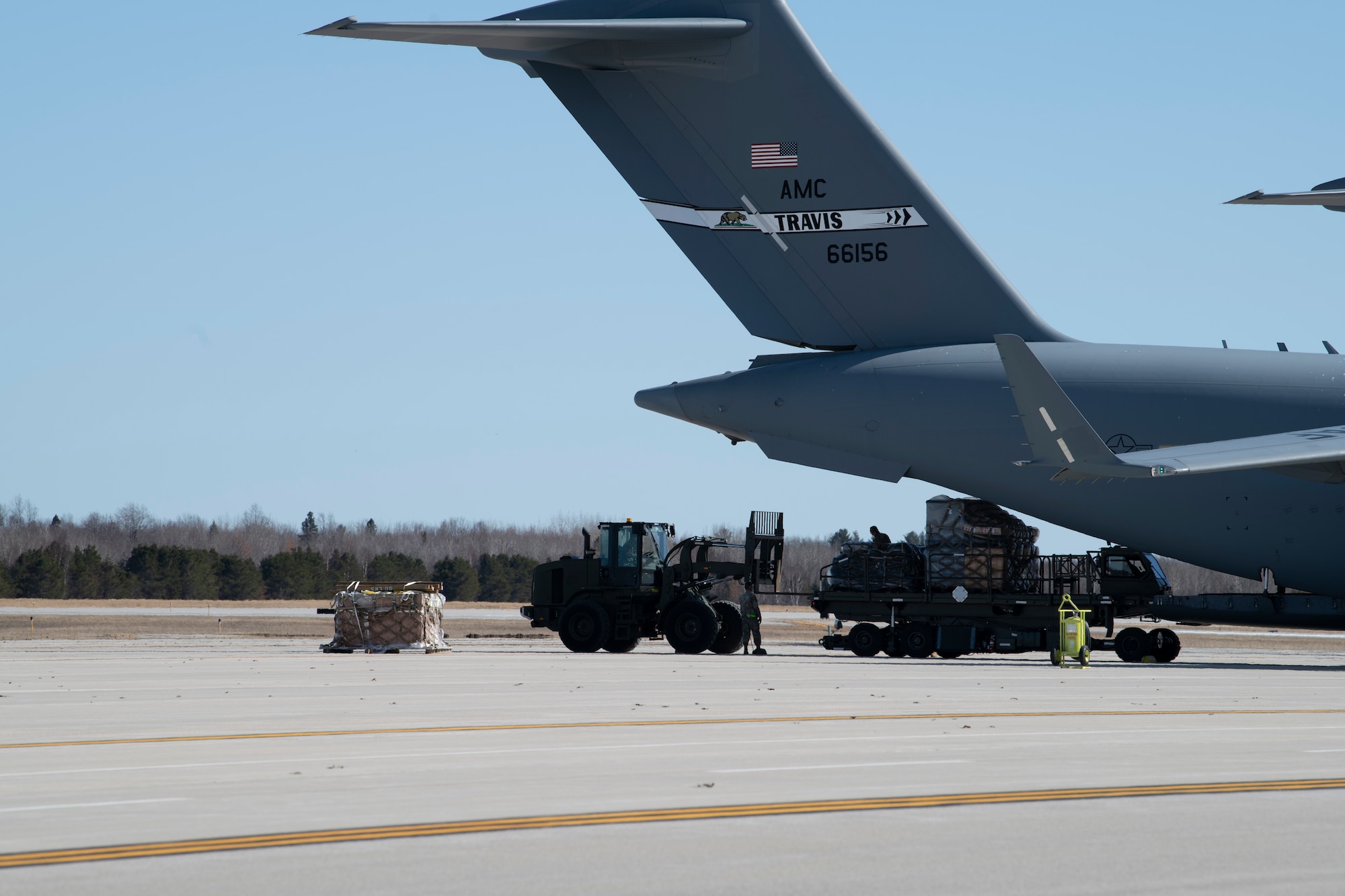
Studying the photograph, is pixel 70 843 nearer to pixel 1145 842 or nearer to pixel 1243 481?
pixel 1145 842

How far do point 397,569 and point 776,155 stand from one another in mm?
64728

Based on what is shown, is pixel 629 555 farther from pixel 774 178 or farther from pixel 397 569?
pixel 397 569

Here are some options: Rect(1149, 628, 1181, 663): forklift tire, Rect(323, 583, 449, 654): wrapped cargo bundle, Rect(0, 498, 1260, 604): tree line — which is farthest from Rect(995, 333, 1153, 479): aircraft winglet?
Rect(0, 498, 1260, 604): tree line

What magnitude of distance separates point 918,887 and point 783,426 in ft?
68.6

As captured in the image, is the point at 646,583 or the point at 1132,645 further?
the point at 646,583

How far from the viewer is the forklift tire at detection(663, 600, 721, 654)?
28.0 meters

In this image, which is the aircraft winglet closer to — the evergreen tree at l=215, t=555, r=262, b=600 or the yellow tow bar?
the yellow tow bar

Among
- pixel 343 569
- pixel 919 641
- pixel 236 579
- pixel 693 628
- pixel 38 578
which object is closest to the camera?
pixel 919 641

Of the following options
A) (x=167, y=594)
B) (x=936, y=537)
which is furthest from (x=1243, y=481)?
(x=167, y=594)

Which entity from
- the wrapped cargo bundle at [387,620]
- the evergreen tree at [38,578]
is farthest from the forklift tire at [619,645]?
the evergreen tree at [38,578]

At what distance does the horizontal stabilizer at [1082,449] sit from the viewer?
783 inches

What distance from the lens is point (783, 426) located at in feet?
86.7

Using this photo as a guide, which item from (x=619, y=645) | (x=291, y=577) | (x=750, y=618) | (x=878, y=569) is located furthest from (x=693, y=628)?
(x=291, y=577)

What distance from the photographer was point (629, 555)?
2914cm
